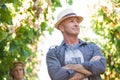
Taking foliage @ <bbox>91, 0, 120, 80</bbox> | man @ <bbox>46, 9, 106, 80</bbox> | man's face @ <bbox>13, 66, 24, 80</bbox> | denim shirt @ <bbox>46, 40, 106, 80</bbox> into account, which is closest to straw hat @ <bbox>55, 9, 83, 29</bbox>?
man @ <bbox>46, 9, 106, 80</bbox>

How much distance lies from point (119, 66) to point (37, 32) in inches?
218

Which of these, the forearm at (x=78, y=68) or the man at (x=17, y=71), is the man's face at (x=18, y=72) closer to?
the man at (x=17, y=71)

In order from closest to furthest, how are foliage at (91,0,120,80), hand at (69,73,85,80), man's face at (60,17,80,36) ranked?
hand at (69,73,85,80), man's face at (60,17,80,36), foliage at (91,0,120,80)

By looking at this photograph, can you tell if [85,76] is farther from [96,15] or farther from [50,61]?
[96,15]

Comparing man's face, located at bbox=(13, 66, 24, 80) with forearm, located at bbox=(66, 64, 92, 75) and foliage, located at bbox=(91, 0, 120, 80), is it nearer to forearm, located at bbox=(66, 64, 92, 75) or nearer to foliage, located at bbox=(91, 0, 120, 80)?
forearm, located at bbox=(66, 64, 92, 75)

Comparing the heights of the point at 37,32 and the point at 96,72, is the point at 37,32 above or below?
above

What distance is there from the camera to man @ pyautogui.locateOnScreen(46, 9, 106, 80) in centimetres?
431

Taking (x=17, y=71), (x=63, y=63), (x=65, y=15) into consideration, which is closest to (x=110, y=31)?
(x=17, y=71)

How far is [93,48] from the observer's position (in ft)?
14.6

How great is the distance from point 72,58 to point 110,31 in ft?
21.2

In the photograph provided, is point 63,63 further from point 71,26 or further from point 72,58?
point 71,26

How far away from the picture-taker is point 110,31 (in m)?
10.7

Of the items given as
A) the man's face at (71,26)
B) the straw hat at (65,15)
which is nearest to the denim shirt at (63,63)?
the man's face at (71,26)

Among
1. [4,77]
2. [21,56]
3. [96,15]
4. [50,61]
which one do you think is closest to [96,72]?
[50,61]
